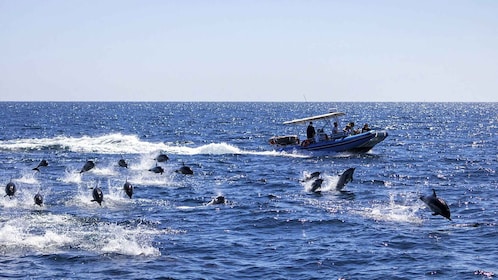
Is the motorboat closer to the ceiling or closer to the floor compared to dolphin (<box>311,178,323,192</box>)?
closer to the ceiling

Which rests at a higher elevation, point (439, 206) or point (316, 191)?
point (439, 206)

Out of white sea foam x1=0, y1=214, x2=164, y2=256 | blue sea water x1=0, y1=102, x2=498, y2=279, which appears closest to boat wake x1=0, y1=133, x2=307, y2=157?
blue sea water x1=0, y1=102, x2=498, y2=279

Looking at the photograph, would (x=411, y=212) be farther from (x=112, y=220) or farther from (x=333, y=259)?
(x=112, y=220)

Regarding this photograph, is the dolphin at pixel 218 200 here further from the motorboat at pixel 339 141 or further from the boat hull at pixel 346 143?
the boat hull at pixel 346 143

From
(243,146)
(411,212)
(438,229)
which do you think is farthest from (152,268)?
(243,146)

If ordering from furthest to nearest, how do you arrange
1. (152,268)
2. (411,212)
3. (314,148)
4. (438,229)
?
(314,148)
(411,212)
(438,229)
(152,268)

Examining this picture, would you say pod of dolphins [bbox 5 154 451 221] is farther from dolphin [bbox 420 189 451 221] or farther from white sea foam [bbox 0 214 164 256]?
white sea foam [bbox 0 214 164 256]

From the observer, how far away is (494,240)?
2212 cm

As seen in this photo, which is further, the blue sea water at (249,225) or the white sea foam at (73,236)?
the white sea foam at (73,236)

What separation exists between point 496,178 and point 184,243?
24.4 m

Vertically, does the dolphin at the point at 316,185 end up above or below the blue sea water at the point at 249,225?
above

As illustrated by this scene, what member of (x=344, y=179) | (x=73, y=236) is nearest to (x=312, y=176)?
(x=344, y=179)

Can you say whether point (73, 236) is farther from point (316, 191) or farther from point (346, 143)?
point (346, 143)

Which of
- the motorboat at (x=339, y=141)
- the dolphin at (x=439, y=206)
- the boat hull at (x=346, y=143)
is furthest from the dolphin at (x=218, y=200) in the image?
the boat hull at (x=346, y=143)
